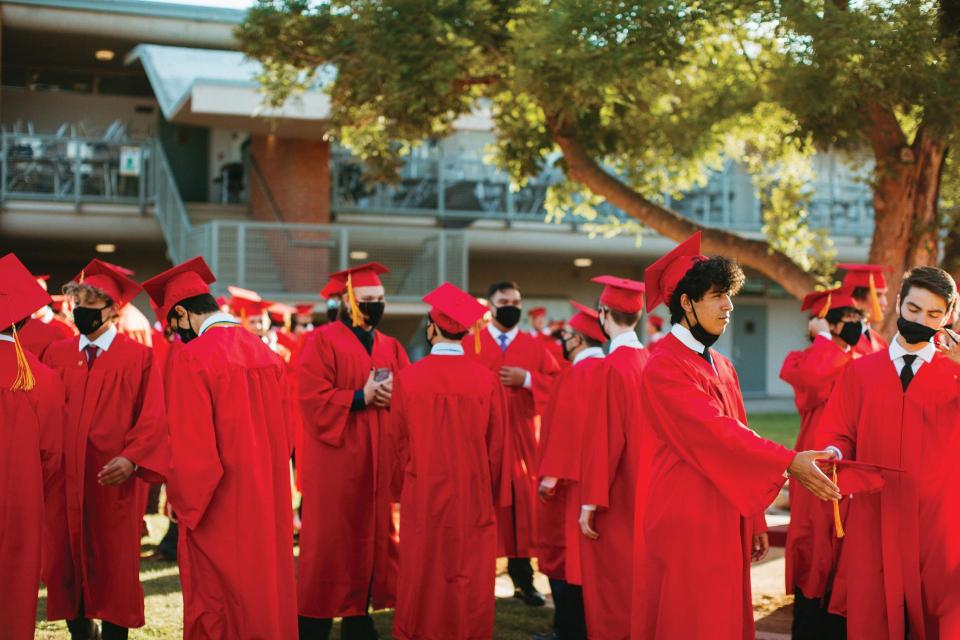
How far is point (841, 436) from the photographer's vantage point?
507 cm

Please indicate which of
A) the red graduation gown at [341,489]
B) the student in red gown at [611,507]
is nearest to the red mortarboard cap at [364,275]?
the red graduation gown at [341,489]

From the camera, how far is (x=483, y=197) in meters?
23.8

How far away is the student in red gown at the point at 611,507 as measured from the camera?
598cm

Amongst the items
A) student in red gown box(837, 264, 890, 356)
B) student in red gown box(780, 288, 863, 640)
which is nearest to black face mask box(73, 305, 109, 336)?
student in red gown box(780, 288, 863, 640)

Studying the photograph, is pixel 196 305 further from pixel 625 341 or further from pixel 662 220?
pixel 662 220

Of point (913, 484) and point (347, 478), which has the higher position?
point (913, 484)

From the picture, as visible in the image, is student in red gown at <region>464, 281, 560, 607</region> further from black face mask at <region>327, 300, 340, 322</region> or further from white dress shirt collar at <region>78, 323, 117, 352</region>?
white dress shirt collar at <region>78, 323, 117, 352</region>

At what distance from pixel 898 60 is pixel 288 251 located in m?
12.8

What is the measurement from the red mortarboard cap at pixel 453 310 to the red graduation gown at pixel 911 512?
2.31 m

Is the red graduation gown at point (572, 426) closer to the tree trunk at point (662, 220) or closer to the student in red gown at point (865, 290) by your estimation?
the student in red gown at point (865, 290)

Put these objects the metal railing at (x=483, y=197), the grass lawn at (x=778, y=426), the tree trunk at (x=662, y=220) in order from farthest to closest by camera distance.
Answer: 1. the metal railing at (x=483, y=197)
2. the grass lawn at (x=778, y=426)
3. the tree trunk at (x=662, y=220)

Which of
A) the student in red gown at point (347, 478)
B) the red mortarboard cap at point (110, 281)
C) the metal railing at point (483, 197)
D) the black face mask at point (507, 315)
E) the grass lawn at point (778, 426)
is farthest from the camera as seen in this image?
the metal railing at point (483, 197)

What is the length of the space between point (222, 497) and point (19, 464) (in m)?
1.07

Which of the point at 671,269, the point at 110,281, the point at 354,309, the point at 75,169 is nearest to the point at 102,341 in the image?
the point at 110,281
